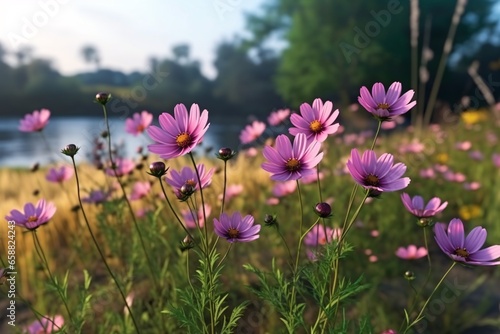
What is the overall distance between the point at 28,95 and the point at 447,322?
46.4 meters

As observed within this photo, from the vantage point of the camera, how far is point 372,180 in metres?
1.09

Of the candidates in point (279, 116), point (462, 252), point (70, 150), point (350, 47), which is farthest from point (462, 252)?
point (350, 47)

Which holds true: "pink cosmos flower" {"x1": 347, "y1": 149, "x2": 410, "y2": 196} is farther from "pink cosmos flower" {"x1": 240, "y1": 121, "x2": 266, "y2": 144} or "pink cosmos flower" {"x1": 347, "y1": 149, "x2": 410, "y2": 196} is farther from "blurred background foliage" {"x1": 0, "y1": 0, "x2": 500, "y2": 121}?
"blurred background foliage" {"x1": 0, "y1": 0, "x2": 500, "y2": 121}

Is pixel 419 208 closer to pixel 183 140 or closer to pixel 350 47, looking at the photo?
pixel 183 140

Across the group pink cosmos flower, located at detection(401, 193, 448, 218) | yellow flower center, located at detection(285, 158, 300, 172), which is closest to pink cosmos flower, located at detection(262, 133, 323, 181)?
yellow flower center, located at detection(285, 158, 300, 172)

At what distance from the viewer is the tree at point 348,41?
65.1 feet

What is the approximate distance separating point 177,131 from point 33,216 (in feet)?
2.03

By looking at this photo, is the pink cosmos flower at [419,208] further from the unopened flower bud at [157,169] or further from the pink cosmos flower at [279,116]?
the pink cosmos flower at [279,116]

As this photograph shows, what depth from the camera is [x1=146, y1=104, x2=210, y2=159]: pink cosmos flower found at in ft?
3.78

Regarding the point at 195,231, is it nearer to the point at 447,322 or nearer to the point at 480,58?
the point at 447,322

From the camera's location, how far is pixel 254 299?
248 centimetres

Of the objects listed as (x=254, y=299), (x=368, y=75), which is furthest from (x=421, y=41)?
(x=254, y=299)

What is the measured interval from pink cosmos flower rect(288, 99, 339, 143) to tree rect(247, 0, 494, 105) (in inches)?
707

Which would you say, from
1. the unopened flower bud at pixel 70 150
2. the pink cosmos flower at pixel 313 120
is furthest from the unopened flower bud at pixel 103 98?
the pink cosmos flower at pixel 313 120
